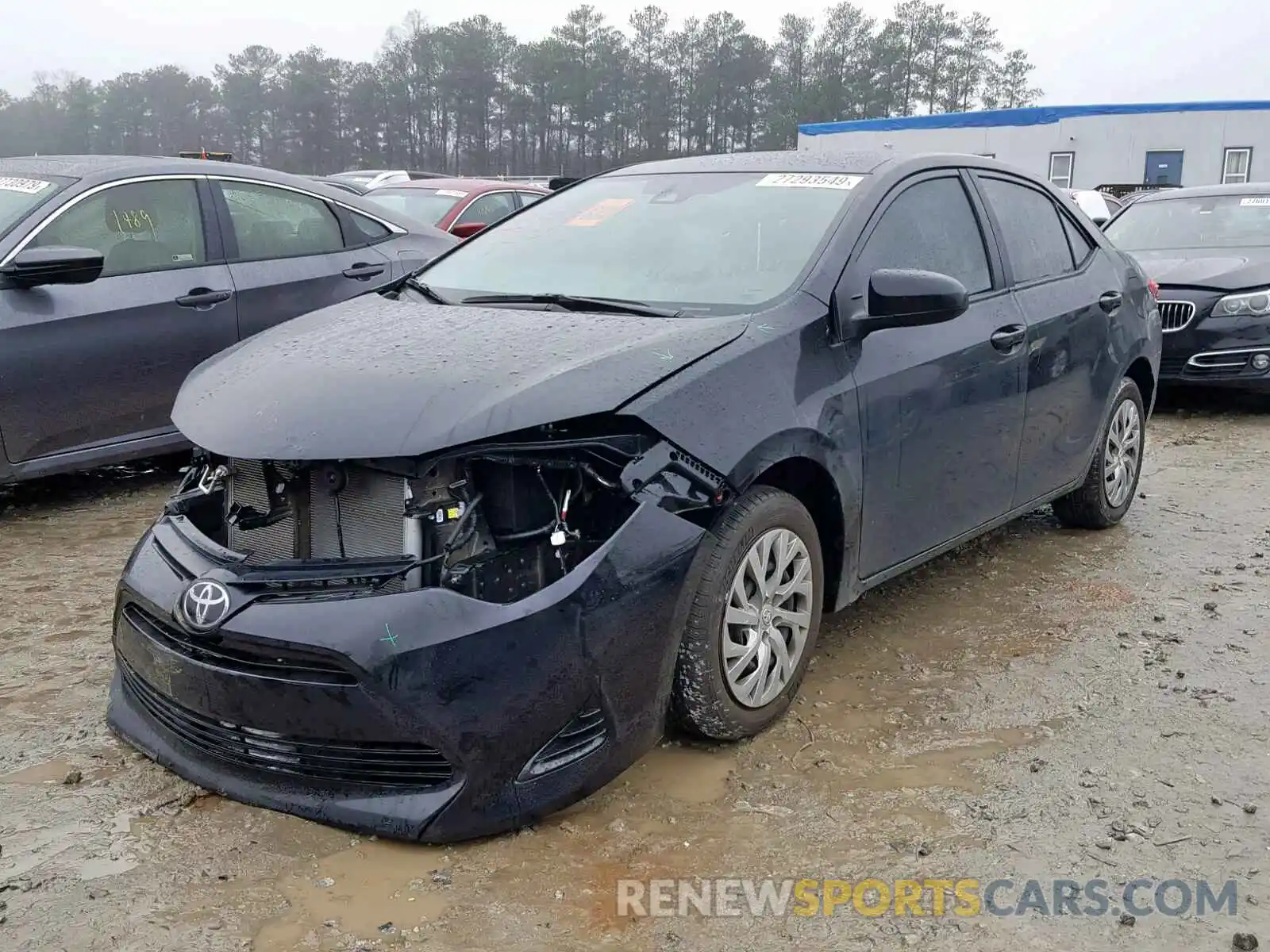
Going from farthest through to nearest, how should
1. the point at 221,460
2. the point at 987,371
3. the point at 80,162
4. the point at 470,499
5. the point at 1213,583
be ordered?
1. the point at 80,162
2. the point at 1213,583
3. the point at 987,371
4. the point at 221,460
5. the point at 470,499

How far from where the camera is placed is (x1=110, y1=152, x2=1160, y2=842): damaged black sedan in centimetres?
254

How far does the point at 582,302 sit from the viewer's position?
3443mm

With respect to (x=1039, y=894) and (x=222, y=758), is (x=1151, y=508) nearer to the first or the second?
(x=1039, y=894)

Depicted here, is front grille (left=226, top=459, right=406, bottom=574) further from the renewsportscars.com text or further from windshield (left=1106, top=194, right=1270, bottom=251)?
windshield (left=1106, top=194, right=1270, bottom=251)

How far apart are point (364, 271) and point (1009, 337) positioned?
144 inches

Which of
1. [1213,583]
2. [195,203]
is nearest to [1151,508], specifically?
[1213,583]

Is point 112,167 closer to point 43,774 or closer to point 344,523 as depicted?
point 43,774

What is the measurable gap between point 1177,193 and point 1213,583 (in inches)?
247

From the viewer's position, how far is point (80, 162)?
5.59 metres

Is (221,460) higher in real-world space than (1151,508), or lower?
higher

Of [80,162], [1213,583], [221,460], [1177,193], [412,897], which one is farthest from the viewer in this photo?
[1177,193]

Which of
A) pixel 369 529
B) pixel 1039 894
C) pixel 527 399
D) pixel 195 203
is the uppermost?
pixel 195 203

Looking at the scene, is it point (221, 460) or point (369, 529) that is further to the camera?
point (221, 460)

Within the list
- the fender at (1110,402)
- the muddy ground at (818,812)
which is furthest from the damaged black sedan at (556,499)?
the fender at (1110,402)
